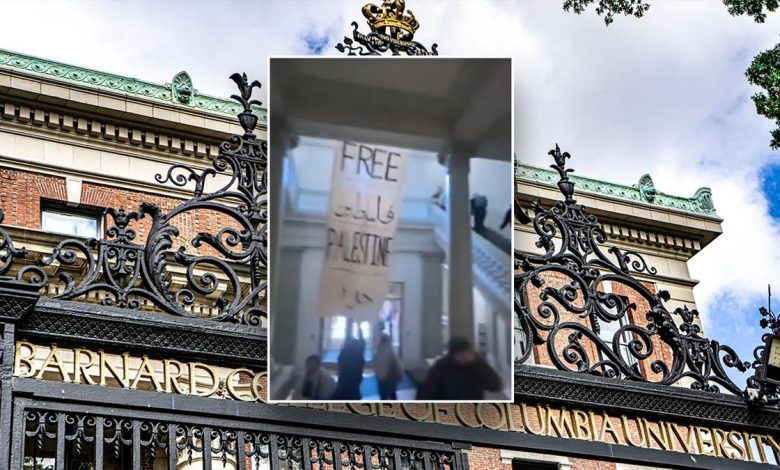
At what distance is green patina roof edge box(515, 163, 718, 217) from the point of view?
30.0 meters

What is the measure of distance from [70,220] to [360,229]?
54.2 ft

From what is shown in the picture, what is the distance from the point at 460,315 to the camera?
943 cm

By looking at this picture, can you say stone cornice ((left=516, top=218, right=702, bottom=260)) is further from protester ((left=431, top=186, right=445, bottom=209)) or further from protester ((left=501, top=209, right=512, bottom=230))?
protester ((left=431, top=186, right=445, bottom=209))

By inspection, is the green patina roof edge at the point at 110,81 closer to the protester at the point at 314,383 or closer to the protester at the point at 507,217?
the protester at the point at 507,217

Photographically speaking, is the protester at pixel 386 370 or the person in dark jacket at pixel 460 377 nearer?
the protester at pixel 386 370

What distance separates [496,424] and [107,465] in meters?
9.72

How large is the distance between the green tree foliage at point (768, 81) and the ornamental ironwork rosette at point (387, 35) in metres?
5.40

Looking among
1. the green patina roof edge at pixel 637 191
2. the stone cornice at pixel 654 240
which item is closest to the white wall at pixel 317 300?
the green patina roof edge at pixel 637 191

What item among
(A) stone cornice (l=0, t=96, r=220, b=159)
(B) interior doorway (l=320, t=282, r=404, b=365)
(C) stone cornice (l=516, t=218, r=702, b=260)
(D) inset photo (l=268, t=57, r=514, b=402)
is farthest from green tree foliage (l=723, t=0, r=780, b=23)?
(C) stone cornice (l=516, t=218, r=702, b=260)

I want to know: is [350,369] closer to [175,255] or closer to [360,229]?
[360,229]

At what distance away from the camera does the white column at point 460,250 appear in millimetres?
9422

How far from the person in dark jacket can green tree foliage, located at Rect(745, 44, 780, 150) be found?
6434 mm

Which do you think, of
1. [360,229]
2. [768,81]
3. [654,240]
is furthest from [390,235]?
[654,240]

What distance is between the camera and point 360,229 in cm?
934
